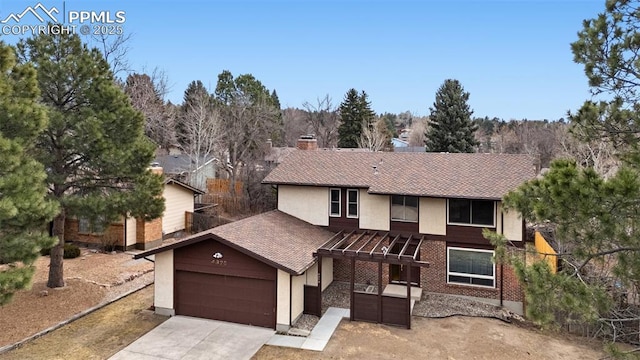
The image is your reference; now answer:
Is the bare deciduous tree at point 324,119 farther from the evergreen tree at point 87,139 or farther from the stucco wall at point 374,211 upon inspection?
the evergreen tree at point 87,139

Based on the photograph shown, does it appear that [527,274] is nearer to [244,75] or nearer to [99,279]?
[99,279]

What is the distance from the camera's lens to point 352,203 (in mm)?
19516

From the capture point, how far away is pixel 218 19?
93.9 feet

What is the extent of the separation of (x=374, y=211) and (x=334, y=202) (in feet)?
6.19

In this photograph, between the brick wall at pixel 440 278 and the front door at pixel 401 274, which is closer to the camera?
the brick wall at pixel 440 278

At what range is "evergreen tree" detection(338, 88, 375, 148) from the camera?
5050cm

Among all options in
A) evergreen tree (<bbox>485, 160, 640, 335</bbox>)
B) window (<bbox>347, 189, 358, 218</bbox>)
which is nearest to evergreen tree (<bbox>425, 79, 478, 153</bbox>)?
window (<bbox>347, 189, 358, 218</bbox>)

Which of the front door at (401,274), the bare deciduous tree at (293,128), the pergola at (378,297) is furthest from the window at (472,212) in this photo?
the bare deciduous tree at (293,128)

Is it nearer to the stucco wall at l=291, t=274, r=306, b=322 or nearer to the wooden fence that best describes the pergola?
the stucco wall at l=291, t=274, r=306, b=322

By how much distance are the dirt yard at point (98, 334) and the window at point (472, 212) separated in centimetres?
1193

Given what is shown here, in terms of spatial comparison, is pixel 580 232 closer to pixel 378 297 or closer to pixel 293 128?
pixel 378 297

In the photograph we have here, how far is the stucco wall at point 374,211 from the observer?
1892cm

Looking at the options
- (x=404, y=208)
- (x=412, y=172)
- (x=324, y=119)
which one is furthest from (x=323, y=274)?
(x=324, y=119)

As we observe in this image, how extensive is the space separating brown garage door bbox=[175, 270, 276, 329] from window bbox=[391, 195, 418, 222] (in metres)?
6.66
